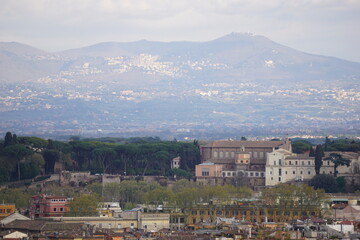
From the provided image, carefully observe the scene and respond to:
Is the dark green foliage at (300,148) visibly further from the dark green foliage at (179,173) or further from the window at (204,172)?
the dark green foliage at (179,173)

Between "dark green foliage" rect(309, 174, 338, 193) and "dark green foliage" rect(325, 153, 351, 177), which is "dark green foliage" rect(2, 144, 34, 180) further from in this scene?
"dark green foliage" rect(325, 153, 351, 177)

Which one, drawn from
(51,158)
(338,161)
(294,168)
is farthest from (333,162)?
(51,158)

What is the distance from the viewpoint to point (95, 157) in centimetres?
12288

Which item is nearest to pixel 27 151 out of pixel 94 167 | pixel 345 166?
pixel 94 167

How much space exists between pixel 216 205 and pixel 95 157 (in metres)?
39.5

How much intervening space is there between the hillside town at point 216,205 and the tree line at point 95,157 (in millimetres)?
940

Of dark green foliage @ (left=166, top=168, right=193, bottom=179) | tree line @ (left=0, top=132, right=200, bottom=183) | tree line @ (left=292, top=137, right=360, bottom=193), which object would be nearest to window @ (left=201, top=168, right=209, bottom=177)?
dark green foliage @ (left=166, top=168, right=193, bottom=179)

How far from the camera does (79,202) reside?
257 feet

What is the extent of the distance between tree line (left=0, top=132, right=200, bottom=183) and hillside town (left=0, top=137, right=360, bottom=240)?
3.09ft

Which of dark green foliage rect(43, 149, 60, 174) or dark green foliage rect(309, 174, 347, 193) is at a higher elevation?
dark green foliage rect(43, 149, 60, 174)

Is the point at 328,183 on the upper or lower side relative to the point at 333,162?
lower

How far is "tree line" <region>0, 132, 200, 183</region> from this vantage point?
115 meters

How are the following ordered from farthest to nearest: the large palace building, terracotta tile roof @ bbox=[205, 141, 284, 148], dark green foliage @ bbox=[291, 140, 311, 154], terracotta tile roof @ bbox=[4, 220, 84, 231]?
dark green foliage @ bbox=[291, 140, 311, 154]
terracotta tile roof @ bbox=[205, 141, 284, 148]
the large palace building
terracotta tile roof @ bbox=[4, 220, 84, 231]

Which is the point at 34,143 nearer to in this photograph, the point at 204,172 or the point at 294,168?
the point at 204,172
